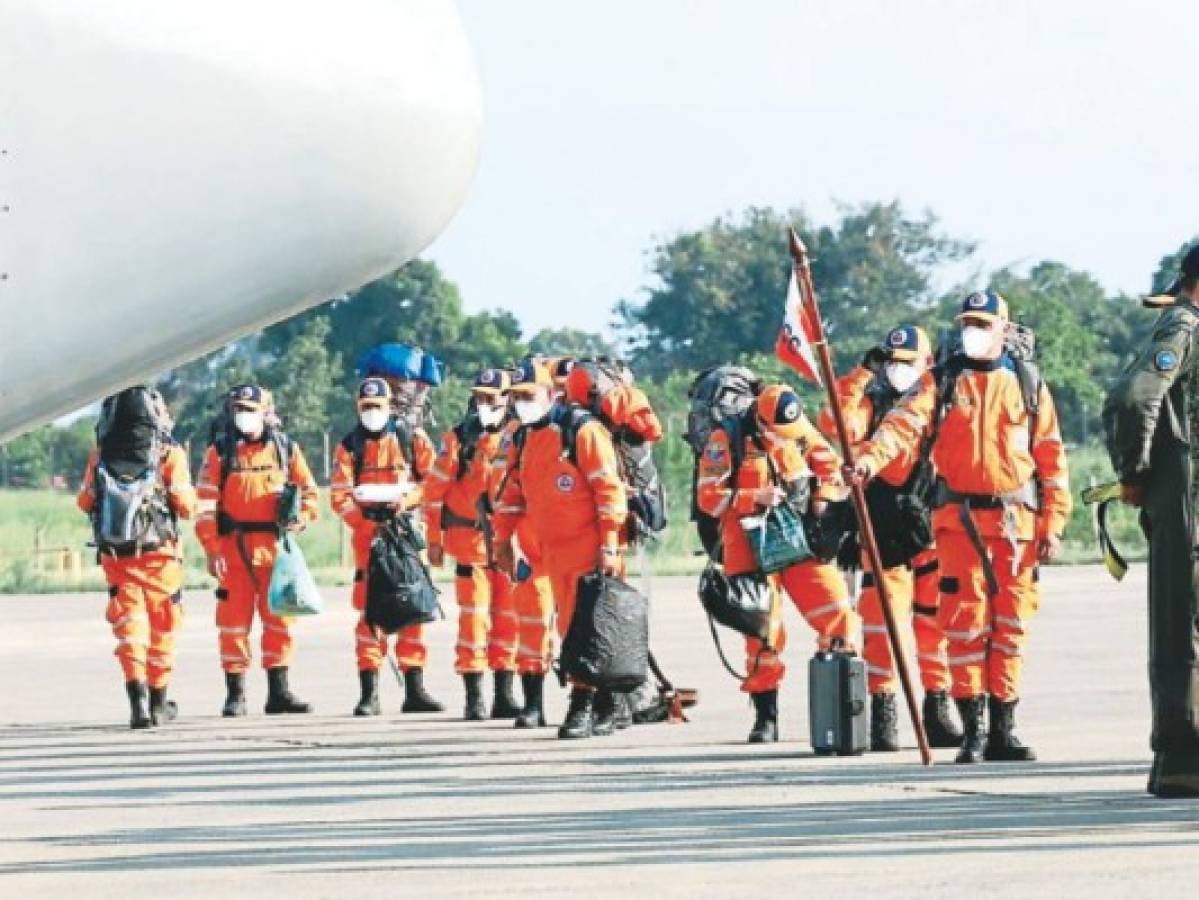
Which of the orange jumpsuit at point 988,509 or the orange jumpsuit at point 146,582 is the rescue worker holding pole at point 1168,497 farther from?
the orange jumpsuit at point 146,582

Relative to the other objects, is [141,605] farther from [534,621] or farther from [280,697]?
[534,621]

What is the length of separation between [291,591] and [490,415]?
151cm

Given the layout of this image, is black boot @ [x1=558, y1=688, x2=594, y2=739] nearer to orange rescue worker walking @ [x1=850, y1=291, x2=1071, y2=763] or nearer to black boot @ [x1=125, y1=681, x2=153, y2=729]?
orange rescue worker walking @ [x1=850, y1=291, x2=1071, y2=763]

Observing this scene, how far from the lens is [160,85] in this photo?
6.96m

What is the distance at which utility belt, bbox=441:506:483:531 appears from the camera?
1762cm

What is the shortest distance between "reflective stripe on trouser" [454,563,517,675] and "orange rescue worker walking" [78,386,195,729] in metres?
1.59

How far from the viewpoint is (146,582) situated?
17031 mm

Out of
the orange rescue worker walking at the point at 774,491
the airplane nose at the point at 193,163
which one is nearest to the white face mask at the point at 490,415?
the orange rescue worker walking at the point at 774,491

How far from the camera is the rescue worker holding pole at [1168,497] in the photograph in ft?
36.6

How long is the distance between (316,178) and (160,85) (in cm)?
41

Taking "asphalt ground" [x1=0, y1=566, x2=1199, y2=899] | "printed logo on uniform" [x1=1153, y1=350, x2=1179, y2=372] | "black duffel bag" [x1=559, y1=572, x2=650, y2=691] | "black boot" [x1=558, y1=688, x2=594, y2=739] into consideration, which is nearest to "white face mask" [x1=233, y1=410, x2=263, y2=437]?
"asphalt ground" [x1=0, y1=566, x2=1199, y2=899]

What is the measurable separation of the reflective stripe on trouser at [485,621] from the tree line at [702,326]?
2611 centimetres

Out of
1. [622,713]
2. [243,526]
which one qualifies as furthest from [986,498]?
[243,526]

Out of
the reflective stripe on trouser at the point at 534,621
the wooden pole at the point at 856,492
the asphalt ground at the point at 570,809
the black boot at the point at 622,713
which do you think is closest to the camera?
the asphalt ground at the point at 570,809
